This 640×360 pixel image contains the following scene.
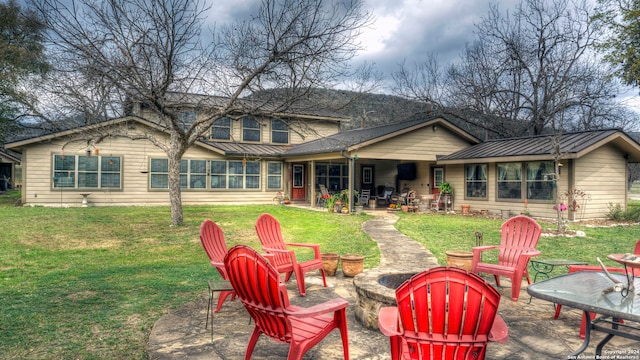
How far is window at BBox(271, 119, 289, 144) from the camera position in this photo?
20.1 m

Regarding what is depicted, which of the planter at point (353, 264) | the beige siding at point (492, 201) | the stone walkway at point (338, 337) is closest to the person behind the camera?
the stone walkway at point (338, 337)

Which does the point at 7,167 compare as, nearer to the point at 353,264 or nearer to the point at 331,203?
the point at 331,203

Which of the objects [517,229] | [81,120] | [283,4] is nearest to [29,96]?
[81,120]

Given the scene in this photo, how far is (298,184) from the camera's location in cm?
1961

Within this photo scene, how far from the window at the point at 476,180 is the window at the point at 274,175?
8506 millimetres

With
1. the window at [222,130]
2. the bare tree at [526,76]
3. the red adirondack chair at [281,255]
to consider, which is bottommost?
the red adirondack chair at [281,255]

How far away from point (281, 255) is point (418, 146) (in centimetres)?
1179

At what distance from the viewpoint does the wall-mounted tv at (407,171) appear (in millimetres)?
18019

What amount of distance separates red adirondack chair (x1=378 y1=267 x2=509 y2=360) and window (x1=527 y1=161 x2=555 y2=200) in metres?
12.2

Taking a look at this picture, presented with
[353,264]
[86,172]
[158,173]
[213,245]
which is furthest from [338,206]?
[213,245]

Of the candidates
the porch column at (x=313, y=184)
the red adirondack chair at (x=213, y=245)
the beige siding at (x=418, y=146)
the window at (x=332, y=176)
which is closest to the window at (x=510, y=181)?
the beige siding at (x=418, y=146)

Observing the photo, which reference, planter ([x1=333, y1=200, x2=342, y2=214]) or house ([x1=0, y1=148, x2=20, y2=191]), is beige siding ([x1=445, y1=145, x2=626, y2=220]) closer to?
planter ([x1=333, y1=200, x2=342, y2=214])

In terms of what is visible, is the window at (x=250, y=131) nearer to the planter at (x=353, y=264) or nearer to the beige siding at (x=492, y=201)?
the beige siding at (x=492, y=201)

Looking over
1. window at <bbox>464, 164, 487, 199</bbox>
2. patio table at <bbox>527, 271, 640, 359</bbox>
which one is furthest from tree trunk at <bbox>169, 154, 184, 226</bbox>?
window at <bbox>464, 164, 487, 199</bbox>
